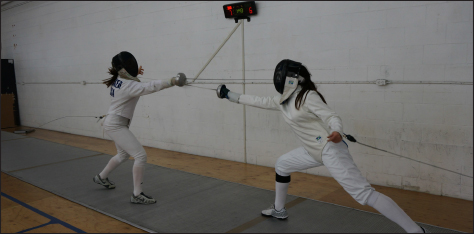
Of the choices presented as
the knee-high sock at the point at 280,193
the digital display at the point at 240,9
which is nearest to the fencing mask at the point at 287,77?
the knee-high sock at the point at 280,193

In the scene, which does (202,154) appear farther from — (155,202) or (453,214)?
(453,214)

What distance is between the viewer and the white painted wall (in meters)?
3.12

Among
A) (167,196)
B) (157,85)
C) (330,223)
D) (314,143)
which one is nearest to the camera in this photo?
(314,143)

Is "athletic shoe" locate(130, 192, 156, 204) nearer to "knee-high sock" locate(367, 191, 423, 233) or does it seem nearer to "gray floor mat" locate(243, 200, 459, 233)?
"gray floor mat" locate(243, 200, 459, 233)

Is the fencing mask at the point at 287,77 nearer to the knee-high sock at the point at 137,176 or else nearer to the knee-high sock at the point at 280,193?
the knee-high sock at the point at 280,193

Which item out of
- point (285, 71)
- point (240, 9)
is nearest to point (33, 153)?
→ point (240, 9)

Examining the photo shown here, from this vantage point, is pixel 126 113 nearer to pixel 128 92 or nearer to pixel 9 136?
pixel 128 92

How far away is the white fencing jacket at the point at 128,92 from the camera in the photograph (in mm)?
2906

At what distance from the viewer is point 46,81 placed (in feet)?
25.6

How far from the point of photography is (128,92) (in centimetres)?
302

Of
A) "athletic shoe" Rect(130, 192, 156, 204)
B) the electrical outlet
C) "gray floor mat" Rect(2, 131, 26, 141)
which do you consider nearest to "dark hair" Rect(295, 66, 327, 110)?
the electrical outlet

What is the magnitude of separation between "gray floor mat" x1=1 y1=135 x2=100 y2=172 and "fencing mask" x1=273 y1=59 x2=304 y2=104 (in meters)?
3.65

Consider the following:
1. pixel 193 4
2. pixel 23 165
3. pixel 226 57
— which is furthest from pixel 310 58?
pixel 23 165

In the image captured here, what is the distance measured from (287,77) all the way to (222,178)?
182cm
